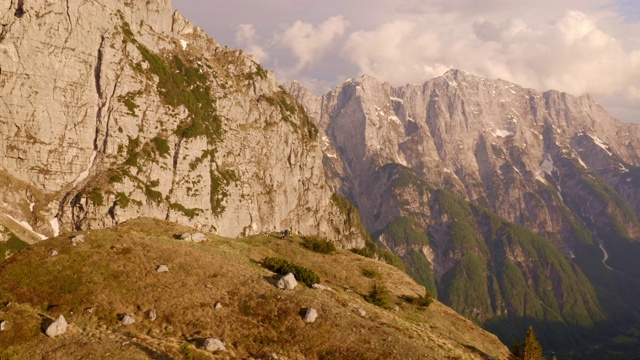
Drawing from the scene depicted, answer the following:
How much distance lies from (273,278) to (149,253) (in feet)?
42.2

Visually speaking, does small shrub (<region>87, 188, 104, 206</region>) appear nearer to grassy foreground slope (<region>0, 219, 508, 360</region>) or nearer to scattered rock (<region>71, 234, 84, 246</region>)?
grassy foreground slope (<region>0, 219, 508, 360</region>)

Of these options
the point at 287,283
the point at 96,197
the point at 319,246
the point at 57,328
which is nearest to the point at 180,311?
the point at 57,328

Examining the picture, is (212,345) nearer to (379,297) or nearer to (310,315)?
(310,315)

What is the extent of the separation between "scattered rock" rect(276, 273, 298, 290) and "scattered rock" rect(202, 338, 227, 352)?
10479 mm

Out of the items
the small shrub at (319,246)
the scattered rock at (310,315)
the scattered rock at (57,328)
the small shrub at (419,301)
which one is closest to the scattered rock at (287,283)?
the scattered rock at (310,315)

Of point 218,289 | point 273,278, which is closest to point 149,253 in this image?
point 218,289

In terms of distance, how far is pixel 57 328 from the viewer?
34781mm

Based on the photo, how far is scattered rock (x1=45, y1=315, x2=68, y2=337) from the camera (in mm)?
34469

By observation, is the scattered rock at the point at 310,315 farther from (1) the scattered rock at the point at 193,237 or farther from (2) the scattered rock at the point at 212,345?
(1) the scattered rock at the point at 193,237

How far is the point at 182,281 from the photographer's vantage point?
4416cm

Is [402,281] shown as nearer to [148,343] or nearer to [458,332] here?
[458,332]

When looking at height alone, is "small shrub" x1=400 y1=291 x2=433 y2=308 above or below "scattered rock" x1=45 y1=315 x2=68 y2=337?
above

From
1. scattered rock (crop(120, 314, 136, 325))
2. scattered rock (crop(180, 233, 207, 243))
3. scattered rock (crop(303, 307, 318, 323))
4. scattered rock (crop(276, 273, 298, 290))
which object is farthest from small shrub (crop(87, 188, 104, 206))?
scattered rock (crop(303, 307, 318, 323))

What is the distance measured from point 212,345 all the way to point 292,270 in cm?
1675
